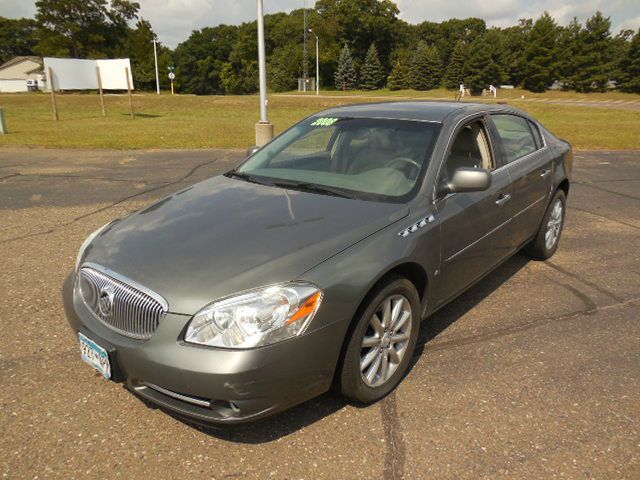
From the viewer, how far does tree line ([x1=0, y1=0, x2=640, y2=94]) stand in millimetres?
61656

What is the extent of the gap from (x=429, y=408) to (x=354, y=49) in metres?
100

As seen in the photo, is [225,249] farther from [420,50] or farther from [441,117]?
[420,50]

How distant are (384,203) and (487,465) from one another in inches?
58.3

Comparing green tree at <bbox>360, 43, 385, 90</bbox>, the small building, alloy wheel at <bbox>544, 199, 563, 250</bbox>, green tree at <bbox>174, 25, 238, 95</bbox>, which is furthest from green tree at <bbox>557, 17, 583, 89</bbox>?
the small building

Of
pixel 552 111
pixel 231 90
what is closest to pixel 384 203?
pixel 552 111

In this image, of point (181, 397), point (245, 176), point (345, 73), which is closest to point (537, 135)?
point (245, 176)

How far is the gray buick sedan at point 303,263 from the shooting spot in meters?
2.20

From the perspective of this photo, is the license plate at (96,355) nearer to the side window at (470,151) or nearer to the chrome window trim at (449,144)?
the chrome window trim at (449,144)

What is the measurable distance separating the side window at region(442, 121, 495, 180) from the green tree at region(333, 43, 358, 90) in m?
79.7

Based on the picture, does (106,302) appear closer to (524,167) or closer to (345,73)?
(524,167)

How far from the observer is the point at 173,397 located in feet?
7.44

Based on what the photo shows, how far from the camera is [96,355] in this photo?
8.02 ft

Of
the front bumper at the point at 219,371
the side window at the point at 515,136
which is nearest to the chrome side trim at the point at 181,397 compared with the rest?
the front bumper at the point at 219,371

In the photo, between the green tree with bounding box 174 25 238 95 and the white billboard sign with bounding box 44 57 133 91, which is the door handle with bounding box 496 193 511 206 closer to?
the white billboard sign with bounding box 44 57 133 91
